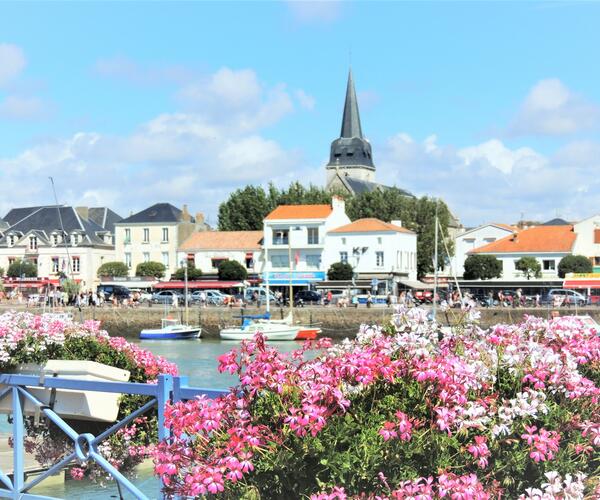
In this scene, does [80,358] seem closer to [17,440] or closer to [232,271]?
[17,440]

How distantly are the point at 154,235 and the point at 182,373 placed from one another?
53.5 m

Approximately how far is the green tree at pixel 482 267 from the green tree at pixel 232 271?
63.2 feet

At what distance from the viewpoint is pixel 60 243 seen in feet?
→ 305

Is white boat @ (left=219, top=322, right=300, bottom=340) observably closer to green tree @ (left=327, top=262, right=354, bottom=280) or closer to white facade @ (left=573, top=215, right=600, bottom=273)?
green tree @ (left=327, top=262, right=354, bottom=280)

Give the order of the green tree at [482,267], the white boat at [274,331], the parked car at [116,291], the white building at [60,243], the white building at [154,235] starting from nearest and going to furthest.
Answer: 1. the white boat at [274,331]
2. the green tree at [482,267]
3. the parked car at [116,291]
4. the white building at [154,235]
5. the white building at [60,243]

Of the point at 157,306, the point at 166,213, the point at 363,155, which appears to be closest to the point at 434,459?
the point at 157,306

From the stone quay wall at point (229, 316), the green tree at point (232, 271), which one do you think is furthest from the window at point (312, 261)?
the stone quay wall at point (229, 316)

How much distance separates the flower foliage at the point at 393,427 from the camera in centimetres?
457

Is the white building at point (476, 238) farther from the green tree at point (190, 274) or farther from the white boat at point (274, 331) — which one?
the white boat at point (274, 331)

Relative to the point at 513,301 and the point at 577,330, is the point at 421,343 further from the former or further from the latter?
the point at 513,301

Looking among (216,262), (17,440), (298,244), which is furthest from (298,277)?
(17,440)

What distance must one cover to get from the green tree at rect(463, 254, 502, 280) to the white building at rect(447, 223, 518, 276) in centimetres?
1652

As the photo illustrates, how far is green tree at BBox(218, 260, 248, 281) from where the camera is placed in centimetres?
7938

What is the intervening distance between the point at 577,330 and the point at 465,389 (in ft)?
4.20
